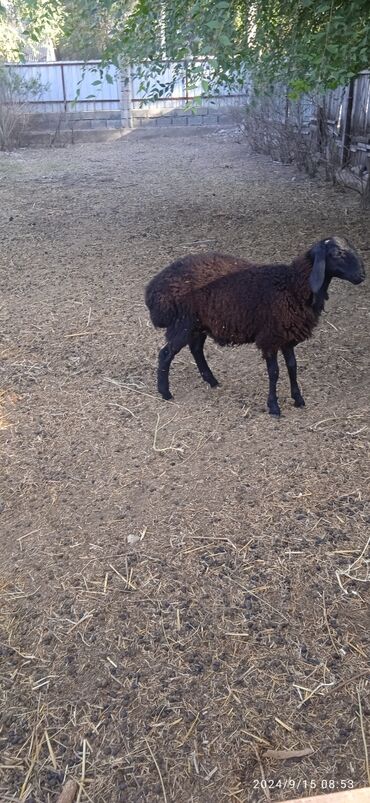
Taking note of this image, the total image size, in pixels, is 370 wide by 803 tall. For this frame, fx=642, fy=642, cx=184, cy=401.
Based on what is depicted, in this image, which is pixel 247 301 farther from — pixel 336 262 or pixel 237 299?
pixel 336 262

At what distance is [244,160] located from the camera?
15516 millimetres

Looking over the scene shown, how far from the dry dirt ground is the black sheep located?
49 centimetres

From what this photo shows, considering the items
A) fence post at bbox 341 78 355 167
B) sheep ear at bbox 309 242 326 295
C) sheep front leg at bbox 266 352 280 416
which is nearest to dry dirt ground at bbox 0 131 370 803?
sheep front leg at bbox 266 352 280 416

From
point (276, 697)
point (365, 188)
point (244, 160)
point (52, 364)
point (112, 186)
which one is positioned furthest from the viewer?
point (244, 160)

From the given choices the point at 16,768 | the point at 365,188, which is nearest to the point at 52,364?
the point at 16,768

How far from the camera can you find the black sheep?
4.23 metres

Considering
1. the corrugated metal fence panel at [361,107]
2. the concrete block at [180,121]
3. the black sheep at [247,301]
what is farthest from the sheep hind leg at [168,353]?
the concrete block at [180,121]

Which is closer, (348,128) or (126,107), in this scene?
(348,128)

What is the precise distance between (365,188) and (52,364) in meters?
6.51

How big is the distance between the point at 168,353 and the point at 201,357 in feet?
1.11

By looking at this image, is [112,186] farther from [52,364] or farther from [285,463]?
Answer: [285,463]

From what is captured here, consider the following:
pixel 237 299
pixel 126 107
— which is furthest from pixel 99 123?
pixel 237 299

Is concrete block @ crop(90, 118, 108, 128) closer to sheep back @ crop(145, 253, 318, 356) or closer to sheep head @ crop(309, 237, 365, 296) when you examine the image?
sheep back @ crop(145, 253, 318, 356)

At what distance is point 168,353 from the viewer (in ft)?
15.2
